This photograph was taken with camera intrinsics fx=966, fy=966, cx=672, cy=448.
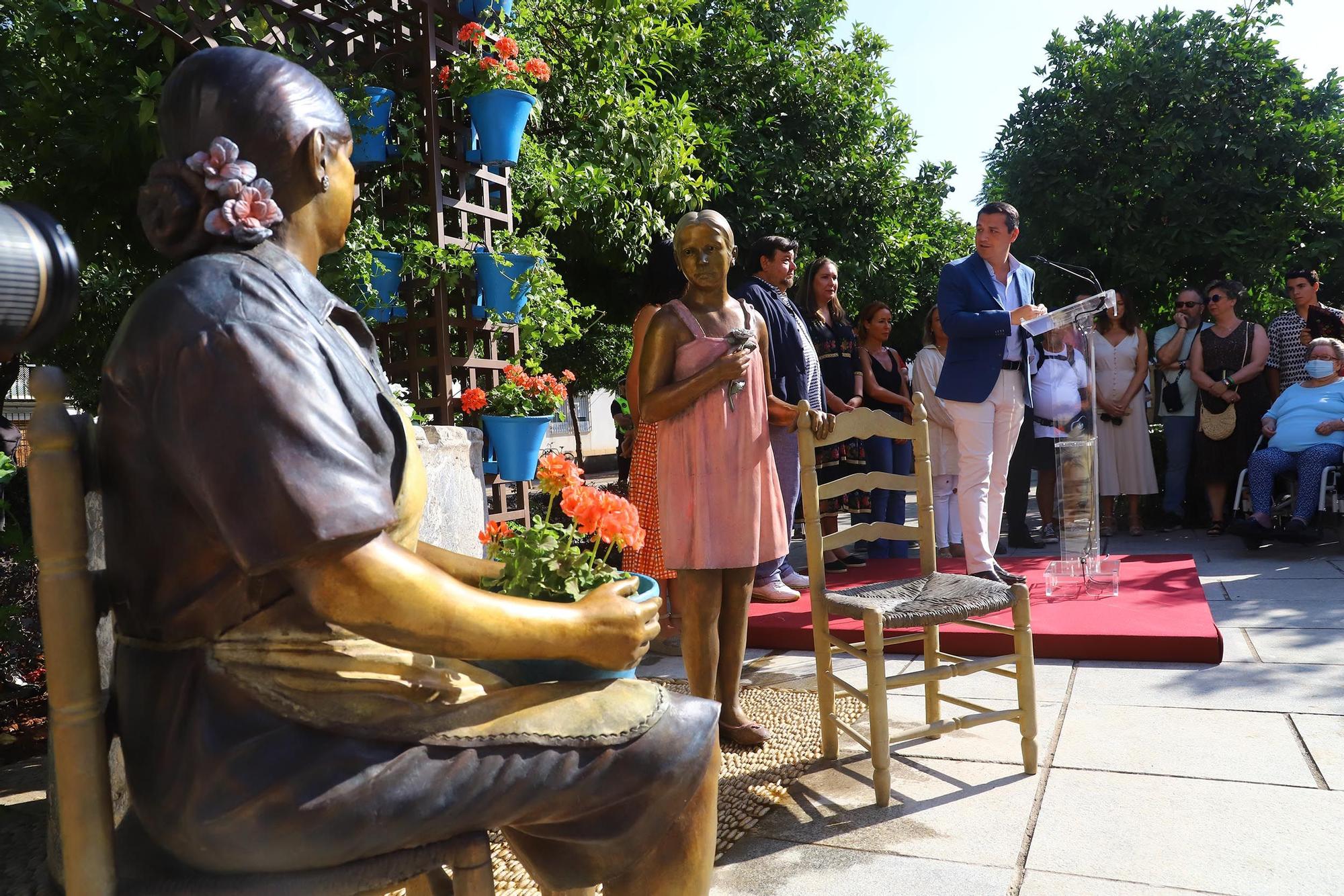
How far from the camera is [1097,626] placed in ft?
15.3

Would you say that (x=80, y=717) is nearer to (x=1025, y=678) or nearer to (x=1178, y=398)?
(x=1025, y=678)

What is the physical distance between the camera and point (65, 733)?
1.21 metres

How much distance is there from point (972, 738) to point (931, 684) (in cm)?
24

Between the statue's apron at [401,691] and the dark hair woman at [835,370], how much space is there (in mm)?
5634

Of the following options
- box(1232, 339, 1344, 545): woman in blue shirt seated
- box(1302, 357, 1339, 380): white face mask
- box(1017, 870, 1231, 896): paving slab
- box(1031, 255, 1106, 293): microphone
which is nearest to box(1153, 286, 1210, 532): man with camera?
box(1031, 255, 1106, 293): microphone

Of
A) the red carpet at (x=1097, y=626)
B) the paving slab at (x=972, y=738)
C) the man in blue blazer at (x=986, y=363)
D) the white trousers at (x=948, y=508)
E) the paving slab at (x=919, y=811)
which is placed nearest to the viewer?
the paving slab at (x=919, y=811)

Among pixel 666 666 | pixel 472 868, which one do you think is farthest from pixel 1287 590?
pixel 472 868

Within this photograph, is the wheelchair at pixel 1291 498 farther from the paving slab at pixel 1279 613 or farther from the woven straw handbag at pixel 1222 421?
the paving slab at pixel 1279 613

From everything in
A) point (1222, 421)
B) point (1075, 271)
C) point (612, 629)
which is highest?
point (1075, 271)

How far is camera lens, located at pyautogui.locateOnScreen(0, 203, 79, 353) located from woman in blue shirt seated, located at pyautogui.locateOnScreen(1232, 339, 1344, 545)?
25.6 ft

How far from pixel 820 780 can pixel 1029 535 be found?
5316mm

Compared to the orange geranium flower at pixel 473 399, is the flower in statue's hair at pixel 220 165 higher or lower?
higher

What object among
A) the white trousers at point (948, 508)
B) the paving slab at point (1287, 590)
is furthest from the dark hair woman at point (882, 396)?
the paving slab at point (1287, 590)

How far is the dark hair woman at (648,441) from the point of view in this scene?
4.86 metres
